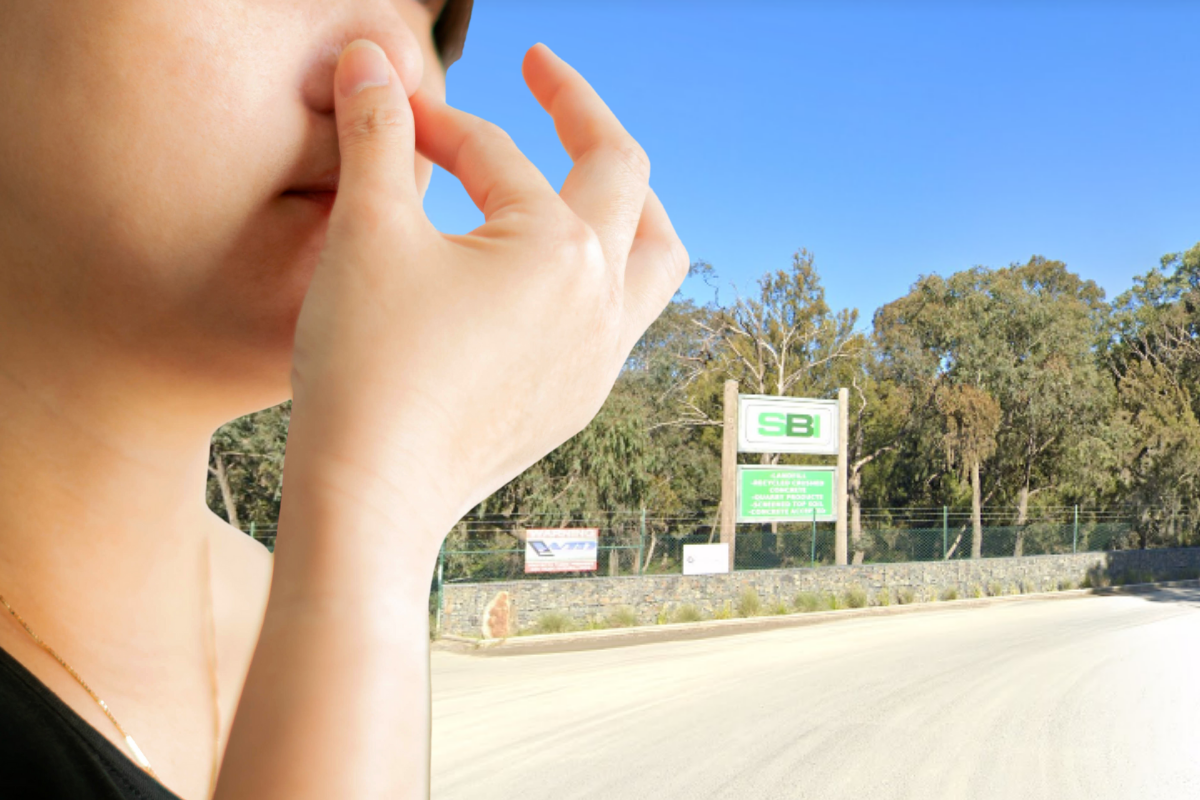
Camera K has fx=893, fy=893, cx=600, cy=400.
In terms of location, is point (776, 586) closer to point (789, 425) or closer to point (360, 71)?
point (789, 425)

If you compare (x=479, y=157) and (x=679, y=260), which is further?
(x=679, y=260)

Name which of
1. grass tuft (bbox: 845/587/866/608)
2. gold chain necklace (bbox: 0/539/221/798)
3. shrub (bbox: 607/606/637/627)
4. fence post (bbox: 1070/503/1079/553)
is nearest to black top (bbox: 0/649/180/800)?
gold chain necklace (bbox: 0/539/221/798)

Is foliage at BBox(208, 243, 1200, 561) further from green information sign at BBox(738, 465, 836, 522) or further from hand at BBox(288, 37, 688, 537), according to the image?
hand at BBox(288, 37, 688, 537)

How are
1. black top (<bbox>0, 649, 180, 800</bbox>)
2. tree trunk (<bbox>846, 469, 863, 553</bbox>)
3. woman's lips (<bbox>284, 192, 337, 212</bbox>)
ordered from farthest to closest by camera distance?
tree trunk (<bbox>846, 469, 863, 553</bbox>) < woman's lips (<bbox>284, 192, 337, 212</bbox>) < black top (<bbox>0, 649, 180, 800</bbox>)

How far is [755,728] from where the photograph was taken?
24.7 feet

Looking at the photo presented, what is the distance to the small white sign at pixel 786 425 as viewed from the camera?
615 inches

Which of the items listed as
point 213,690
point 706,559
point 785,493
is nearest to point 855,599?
point 785,493

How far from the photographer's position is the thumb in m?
0.54

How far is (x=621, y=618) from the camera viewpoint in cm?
1262

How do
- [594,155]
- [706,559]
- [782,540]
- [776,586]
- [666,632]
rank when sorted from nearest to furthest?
[594,155] < [666,632] < [706,559] < [776,586] < [782,540]

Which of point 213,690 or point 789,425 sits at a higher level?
point 789,425

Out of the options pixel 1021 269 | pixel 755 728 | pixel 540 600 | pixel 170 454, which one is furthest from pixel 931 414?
pixel 170 454

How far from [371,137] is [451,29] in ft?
0.75

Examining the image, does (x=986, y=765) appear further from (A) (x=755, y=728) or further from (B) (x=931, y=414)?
(B) (x=931, y=414)
